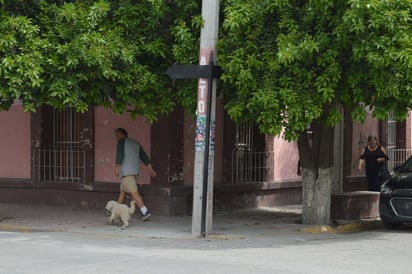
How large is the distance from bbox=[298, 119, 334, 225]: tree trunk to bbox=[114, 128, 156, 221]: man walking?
2.92 meters

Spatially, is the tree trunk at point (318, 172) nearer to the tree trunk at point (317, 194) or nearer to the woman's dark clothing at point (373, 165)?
the tree trunk at point (317, 194)

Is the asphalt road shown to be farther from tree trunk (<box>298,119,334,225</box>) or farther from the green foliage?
the green foliage

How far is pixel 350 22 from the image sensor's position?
11.3m

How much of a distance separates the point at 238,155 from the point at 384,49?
6797 mm

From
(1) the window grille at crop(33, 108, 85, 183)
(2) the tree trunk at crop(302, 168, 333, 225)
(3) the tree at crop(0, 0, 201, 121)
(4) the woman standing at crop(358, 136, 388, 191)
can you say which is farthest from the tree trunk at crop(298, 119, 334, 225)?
(1) the window grille at crop(33, 108, 85, 183)

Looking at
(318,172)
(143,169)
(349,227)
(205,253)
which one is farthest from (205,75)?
(349,227)

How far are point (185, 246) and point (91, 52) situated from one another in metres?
3.44

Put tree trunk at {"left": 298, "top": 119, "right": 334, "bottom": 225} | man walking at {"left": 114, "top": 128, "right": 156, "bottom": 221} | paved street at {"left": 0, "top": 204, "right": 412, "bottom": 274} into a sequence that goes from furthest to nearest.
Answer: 1. man walking at {"left": 114, "top": 128, "right": 156, "bottom": 221}
2. tree trunk at {"left": 298, "top": 119, "right": 334, "bottom": 225}
3. paved street at {"left": 0, "top": 204, "right": 412, "bottom": 274}

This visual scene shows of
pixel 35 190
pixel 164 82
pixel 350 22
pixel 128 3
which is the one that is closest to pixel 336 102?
pixel 350 22

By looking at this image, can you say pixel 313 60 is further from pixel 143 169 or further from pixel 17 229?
pixel 17 229

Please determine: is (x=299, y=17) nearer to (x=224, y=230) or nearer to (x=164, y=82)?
(x=164, y=82)

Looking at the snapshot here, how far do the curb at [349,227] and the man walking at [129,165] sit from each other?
10.3ft

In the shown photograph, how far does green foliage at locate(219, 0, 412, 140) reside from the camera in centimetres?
1139

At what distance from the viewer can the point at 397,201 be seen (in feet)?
46.3
